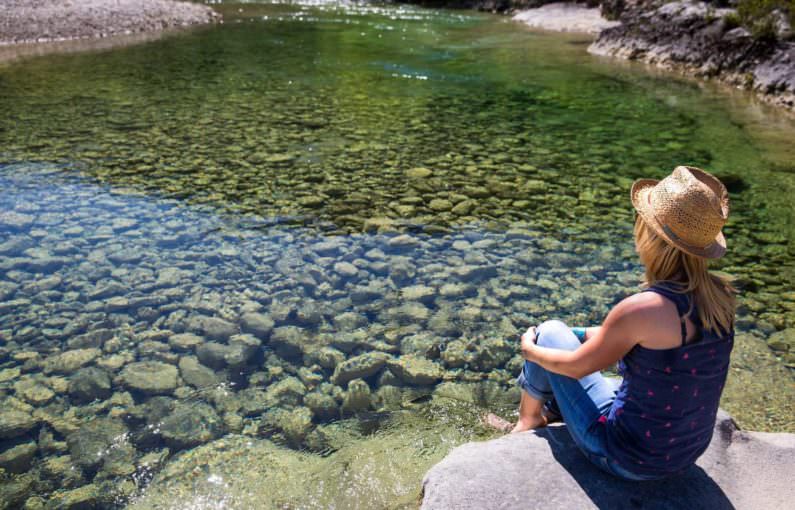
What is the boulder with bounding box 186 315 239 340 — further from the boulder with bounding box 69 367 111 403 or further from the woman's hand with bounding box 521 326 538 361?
the woman's hand with bounding box 521 326 538 361

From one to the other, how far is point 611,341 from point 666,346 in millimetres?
229

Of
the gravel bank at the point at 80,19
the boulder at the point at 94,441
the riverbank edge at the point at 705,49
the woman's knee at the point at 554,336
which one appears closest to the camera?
the woman's knee at the point at 554,336

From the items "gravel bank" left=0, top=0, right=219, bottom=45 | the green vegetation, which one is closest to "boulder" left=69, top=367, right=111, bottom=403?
the green vegetation

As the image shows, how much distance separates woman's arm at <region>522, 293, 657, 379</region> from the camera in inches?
105

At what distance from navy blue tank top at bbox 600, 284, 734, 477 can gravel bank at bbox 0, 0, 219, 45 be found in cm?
2275

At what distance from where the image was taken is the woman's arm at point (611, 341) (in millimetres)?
2674

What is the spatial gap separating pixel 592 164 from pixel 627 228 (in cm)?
250

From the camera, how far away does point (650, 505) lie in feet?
9.48

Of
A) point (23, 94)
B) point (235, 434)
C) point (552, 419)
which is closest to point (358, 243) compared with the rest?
point (235, 434)

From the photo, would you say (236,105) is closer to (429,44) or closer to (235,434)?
(235,434)

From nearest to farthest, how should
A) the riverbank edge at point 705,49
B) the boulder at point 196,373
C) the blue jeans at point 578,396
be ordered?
1. the blue jeans at point 578,396
2. the boulder at point 196,373
3. the riverbank edge at point 705,49

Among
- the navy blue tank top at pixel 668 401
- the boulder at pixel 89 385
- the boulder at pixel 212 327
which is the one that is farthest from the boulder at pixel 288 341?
the navy blue tank top at pixel 668 401

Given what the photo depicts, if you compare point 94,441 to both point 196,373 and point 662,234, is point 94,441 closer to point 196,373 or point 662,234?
point 196,373

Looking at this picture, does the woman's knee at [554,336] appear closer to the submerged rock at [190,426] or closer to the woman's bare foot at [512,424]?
the woman's bare foot at [512,424]
